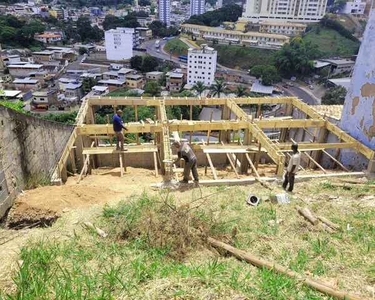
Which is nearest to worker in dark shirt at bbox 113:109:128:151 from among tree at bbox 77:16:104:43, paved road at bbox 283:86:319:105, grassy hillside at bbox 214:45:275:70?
paved road at bbox 283:86:319:105

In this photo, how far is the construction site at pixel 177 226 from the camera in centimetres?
350

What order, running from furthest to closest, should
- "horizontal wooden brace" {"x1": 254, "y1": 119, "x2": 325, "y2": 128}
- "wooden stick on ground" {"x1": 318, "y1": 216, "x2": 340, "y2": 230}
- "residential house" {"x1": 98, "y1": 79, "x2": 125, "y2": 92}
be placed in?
"residential house" {"x1": 98, "y1": 79, "x2": 125, "y2": 92}
"horizontal wooden brace" {"x1": 254, "y1": 119, "x2": 325, "y2": 128}
"wooden stick on ground" {"x1": 318, "y1": 216, "x2": 340, "y2": 230}

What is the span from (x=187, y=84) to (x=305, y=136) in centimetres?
4087

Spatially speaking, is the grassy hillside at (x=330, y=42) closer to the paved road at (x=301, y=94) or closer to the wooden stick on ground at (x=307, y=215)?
the paved road at (x=301, y=94)

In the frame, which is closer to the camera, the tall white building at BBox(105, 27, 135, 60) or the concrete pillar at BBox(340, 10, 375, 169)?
the concrete pillar at BBox(340, 10, 375, 169)

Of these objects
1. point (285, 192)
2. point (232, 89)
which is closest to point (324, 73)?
point (232, 89)

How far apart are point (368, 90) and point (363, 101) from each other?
0.41m

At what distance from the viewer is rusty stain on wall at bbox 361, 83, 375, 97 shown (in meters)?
9.66

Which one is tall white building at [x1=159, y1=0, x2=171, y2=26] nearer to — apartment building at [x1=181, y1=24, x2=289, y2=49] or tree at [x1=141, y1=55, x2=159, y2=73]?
apartment building at [x1=181, y1=24, x2=289, y2=49]

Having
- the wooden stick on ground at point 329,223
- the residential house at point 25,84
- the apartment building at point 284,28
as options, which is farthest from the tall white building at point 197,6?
the wooden stick on ground at point 329,223

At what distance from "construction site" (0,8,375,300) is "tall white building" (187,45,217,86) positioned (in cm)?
4490

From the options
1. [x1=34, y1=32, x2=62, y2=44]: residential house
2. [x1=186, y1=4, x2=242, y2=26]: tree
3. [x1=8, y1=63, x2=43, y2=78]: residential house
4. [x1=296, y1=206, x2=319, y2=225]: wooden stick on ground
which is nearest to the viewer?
[x1=296, y1=206, x2=319, y2=225]: wooden stick on ground

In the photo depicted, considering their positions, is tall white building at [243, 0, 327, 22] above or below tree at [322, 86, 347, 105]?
above

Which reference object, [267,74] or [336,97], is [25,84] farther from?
[336,97]
